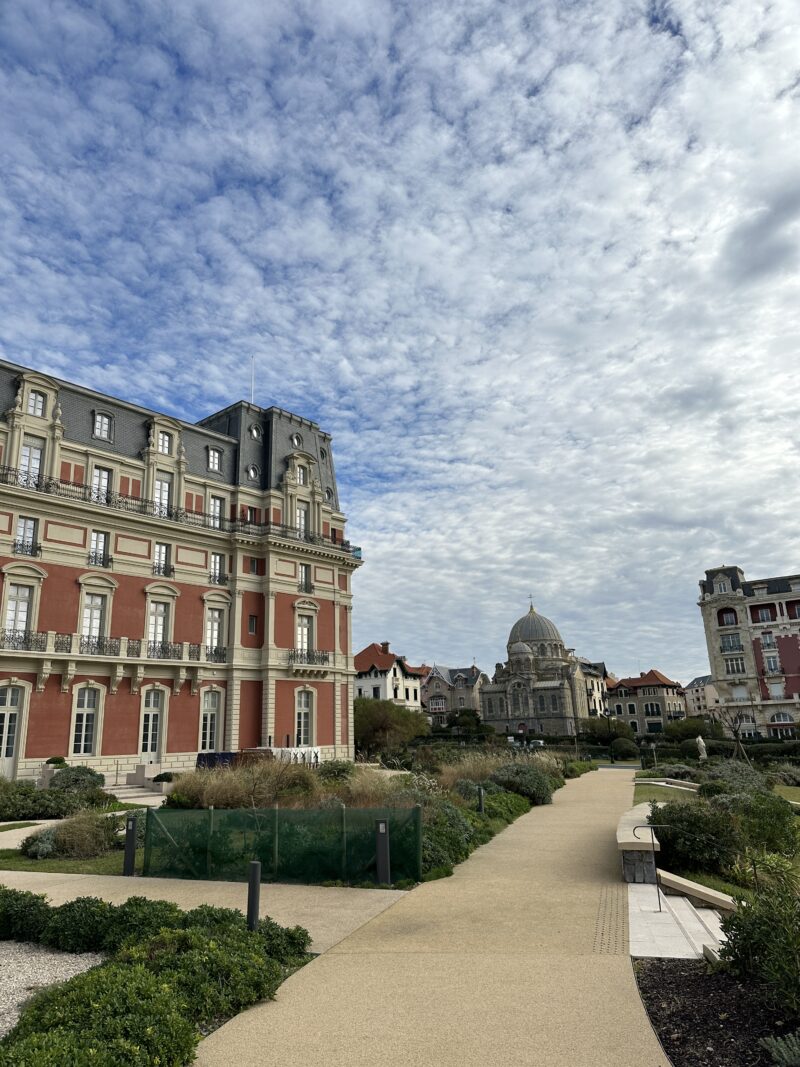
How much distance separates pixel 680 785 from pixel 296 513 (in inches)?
933

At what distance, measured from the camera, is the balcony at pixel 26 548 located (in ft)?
94.0

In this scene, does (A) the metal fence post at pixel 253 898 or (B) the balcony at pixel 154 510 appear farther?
(B) the balcony at pixel 154 510

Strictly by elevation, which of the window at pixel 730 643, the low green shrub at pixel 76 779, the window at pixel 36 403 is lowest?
the low green shrub at pixel 76 779

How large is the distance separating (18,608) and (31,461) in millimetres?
6330

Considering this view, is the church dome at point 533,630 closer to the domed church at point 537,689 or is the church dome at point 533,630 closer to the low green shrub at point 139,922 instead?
the domed church at point 537,689

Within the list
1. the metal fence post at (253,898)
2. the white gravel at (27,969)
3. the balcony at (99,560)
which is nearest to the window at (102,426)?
the balcony at (99,560)

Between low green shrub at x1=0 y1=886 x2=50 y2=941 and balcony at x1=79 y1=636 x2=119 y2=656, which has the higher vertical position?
balcony at x1=79 y1=636 x2=119 y2=656

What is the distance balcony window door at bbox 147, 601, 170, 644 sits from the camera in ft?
107

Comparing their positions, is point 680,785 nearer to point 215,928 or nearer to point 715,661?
point 215,928

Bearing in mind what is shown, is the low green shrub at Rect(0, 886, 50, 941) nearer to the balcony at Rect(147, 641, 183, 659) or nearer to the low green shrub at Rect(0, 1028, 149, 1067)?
the low green shrub at Rect(0, 1028, 149, 1067)

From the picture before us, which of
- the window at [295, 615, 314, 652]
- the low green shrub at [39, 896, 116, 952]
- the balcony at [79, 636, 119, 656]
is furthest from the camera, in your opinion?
the window at [295, 615, 314, 652]

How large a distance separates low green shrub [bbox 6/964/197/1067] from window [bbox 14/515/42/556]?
Answer: 25969 millimetres

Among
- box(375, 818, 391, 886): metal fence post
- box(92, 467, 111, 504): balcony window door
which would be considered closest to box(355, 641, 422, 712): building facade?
box(92, 467, 111, 504): balcony window door

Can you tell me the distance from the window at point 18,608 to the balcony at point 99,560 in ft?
9.36
